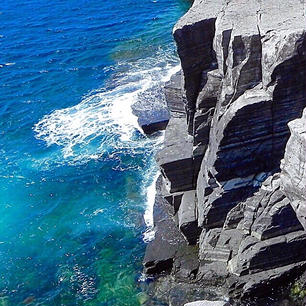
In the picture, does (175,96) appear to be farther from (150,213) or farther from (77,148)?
(77,148)

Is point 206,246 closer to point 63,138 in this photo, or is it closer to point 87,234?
point 87,234

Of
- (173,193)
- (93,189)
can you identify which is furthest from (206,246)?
(93,189)

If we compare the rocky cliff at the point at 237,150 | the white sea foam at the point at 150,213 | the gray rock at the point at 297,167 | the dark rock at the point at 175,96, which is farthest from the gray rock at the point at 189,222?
the gray rock at the point at 297,167

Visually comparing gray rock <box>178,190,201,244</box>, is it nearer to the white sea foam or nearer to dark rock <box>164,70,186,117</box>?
the white sea foam

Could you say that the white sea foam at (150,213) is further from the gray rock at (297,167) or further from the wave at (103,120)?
the gray rock at (297,167)

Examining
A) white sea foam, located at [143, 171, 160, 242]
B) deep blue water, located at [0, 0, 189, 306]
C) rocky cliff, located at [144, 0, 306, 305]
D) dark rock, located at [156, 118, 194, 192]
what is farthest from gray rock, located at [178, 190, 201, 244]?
deep blue water, located at [0, 0, 189, 306]

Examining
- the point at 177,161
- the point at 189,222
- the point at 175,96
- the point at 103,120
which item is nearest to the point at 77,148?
the point at 103,120
